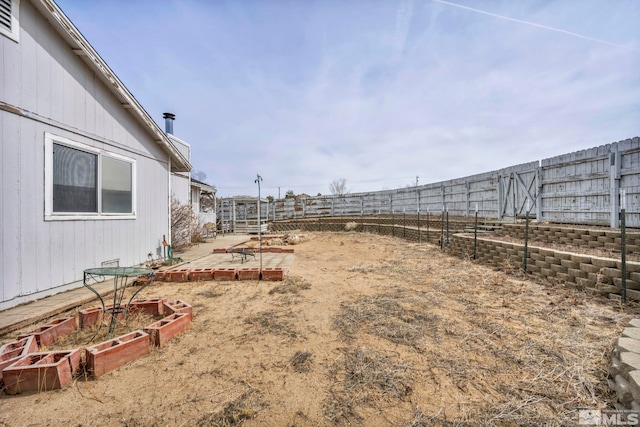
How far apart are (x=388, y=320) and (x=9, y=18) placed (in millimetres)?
6286

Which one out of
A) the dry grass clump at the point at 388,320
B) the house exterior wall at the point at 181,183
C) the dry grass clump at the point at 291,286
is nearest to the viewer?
the dry grass clump at the point at 388,320

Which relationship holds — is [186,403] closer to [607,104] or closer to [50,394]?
[50,394]

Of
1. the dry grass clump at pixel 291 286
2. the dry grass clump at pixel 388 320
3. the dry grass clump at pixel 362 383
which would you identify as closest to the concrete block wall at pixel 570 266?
the dry grass clump at pixel 388 320

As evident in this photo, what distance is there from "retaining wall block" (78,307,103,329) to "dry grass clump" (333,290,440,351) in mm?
2807

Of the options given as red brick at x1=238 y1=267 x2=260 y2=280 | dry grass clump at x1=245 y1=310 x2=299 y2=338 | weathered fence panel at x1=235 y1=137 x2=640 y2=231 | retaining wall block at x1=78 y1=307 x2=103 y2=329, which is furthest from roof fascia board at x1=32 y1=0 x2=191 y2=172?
weathered fence panel at x1=235 y1=137 x2=640 y2=231

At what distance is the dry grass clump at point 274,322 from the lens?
2910 millimetres

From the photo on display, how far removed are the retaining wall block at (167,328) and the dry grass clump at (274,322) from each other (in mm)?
715

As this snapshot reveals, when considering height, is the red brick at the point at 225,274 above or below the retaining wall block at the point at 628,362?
below

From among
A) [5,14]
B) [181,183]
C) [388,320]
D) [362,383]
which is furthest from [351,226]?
[5,14]

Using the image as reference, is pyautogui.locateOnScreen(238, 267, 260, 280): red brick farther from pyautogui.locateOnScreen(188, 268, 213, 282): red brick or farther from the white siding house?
the white siding house

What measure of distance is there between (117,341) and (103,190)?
3662mm

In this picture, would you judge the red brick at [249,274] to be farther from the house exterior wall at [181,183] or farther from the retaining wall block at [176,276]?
the house exterior wall at [181,183]

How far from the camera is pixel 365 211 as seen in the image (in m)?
18.5

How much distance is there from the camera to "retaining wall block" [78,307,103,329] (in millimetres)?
2943
